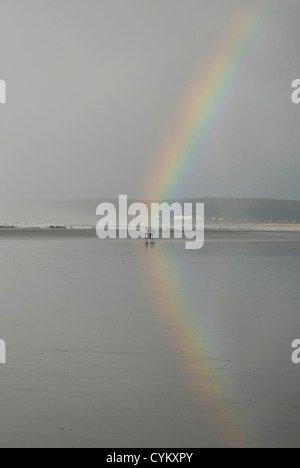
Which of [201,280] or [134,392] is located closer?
[134,392]

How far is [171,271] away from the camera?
35.5 m

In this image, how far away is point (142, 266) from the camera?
125 feet

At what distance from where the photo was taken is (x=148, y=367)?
1335 centimetres

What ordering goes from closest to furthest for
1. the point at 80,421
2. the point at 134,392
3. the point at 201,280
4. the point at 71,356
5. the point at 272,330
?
the point at 80,421 → the point at 134,392 → the point at 71,356 → the point at 272,330 → the point at 201,280

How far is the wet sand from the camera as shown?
9852 millimetres

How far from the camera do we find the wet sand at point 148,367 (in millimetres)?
9852

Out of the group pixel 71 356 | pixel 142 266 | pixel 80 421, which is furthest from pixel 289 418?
pixel 142 266
